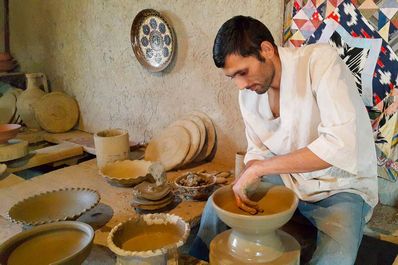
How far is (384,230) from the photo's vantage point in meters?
1.92

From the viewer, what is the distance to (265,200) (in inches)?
65.6

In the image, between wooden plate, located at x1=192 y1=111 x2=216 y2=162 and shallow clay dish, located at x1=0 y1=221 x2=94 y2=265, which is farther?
wooden plate, located at x1=192 y1=111 x2=216 y2=162

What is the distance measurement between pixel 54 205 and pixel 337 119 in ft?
5.06

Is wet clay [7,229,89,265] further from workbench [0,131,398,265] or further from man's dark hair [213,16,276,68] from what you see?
man's dark hair [213,16,276,68]

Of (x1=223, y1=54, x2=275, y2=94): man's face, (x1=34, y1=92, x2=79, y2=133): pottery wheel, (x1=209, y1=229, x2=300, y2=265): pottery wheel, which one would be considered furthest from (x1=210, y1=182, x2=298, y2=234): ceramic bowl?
(x1=34, y1=92, x2=79, y2=133): pottery wheel

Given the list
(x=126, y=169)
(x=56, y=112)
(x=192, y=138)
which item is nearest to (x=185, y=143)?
(x=192, y=138)

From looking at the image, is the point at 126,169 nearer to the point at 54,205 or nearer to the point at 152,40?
the point at 54,205

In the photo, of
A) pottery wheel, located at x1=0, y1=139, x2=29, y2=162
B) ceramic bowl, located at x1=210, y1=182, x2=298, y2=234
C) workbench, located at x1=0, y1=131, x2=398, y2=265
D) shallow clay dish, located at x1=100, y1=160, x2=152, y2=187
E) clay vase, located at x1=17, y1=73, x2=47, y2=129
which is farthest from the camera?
clay vase, located at x1=17, y1=73, x2=47, y2=129

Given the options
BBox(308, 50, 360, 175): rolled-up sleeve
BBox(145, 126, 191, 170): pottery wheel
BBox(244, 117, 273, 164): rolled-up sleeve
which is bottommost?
BBox(145, 126, 191, 170): pottery wheel

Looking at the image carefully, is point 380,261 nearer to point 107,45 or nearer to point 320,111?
point 320,111

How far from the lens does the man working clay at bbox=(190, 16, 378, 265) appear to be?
153cm

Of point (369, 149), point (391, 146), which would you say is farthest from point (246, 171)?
point (391, 146)

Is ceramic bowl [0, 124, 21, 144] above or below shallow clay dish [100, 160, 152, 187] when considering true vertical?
above

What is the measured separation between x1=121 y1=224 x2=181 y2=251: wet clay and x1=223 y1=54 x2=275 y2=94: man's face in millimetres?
738
